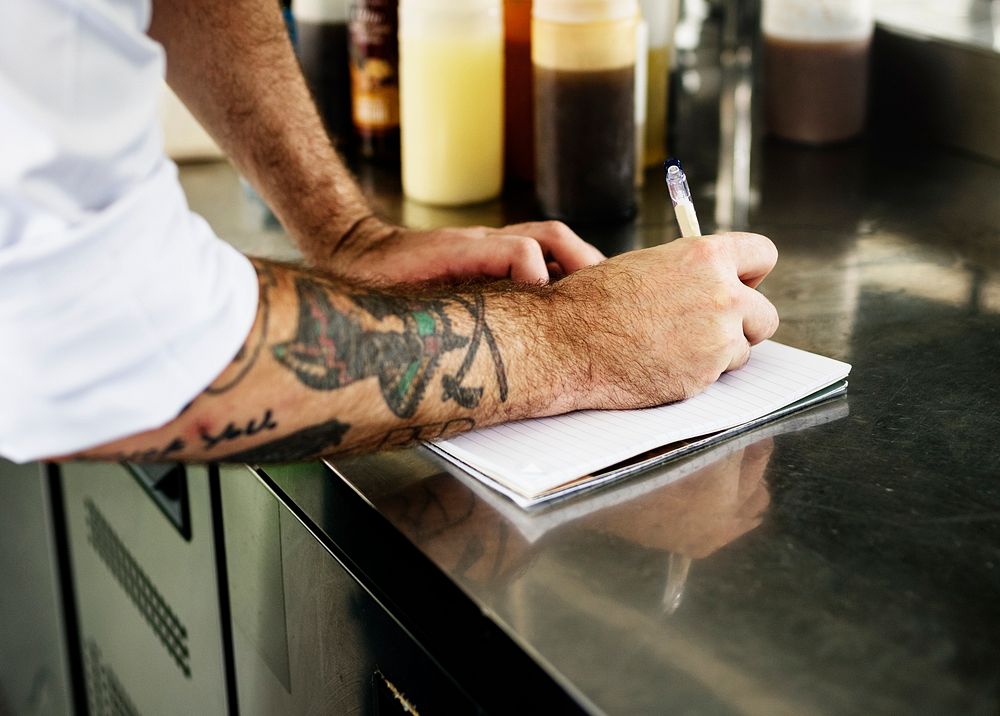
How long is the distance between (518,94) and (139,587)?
81 cm

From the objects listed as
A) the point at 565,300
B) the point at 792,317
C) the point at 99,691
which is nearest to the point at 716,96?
the point at 792,317

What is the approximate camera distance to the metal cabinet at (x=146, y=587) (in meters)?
1.21

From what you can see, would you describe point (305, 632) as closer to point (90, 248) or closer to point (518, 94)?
point (90, 248)

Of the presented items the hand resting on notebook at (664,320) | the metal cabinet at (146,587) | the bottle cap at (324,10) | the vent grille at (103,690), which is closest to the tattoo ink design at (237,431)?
the hand resting on notebook at (664,320)

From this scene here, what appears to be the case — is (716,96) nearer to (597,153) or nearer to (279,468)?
(597,153)

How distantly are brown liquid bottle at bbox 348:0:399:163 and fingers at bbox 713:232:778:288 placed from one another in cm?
74

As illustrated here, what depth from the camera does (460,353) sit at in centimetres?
89

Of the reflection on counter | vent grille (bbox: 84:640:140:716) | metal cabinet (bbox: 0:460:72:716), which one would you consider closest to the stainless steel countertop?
the reflection on counter

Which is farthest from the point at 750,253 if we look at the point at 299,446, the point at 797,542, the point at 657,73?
the point at 657,73

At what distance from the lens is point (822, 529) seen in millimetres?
776

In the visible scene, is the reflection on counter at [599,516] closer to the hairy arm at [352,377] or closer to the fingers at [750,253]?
the hairy arm at [352,377]

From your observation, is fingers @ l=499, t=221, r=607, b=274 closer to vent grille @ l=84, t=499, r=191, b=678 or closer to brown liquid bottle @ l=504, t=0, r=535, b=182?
brown liquid bottle @ l=504, t=0, r=535, b=182

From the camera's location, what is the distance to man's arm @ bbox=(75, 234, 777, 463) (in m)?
0.79

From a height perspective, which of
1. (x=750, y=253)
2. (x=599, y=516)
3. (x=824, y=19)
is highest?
(x=824, y=19)
